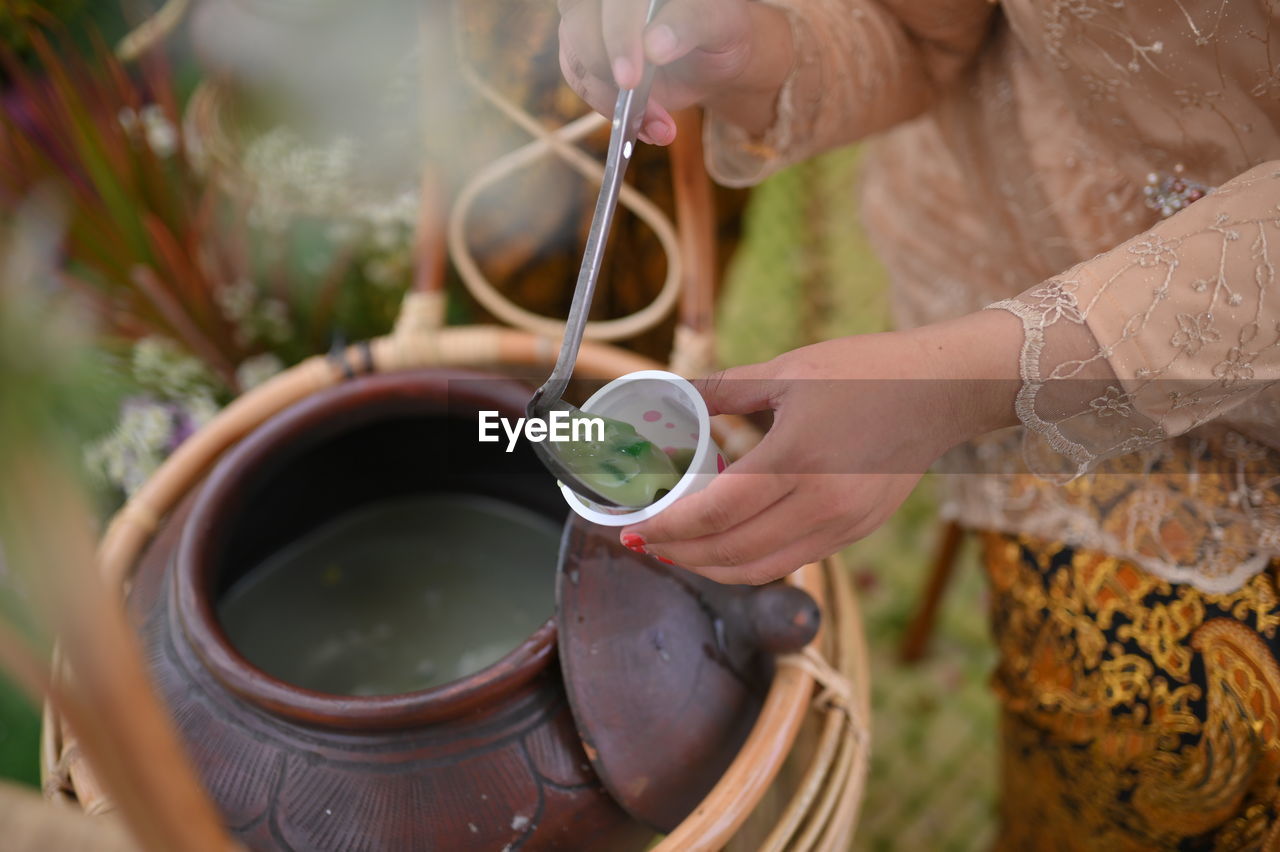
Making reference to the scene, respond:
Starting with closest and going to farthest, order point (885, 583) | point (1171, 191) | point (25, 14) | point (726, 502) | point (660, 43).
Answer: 1. point (726, 502)
2. point (660, 43)
3. point (1171, 191)
4. point (25, 14)
5. point (885, 583)

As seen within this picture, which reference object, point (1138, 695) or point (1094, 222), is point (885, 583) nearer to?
point (1138, 695)

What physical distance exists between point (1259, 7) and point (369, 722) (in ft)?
2.62

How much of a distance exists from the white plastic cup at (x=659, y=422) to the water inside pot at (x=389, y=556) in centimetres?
31

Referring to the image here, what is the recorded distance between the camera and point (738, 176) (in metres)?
0.90

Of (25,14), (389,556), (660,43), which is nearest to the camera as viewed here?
(660,43)

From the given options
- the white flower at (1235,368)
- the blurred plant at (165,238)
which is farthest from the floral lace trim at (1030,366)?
the blurred plant at (165,238)

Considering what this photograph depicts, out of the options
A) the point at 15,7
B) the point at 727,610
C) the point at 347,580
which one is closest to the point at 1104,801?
the point at 727,610

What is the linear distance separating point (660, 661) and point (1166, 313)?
44 cm

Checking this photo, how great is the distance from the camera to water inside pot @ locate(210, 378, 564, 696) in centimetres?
83

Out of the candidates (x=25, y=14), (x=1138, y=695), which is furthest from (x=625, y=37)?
(x=25, y=14)

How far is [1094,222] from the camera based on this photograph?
0.76 m

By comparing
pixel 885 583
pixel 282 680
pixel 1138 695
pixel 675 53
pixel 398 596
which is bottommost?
pixel 885 583

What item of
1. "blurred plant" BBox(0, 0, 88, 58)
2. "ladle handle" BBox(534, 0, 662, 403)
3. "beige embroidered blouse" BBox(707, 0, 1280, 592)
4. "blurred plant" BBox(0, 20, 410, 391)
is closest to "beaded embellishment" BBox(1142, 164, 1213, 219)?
"beige embroidered blouse" BBox(707, 0, 1280, 592)

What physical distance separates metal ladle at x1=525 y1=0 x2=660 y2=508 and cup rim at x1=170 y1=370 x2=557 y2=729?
0.19 m
